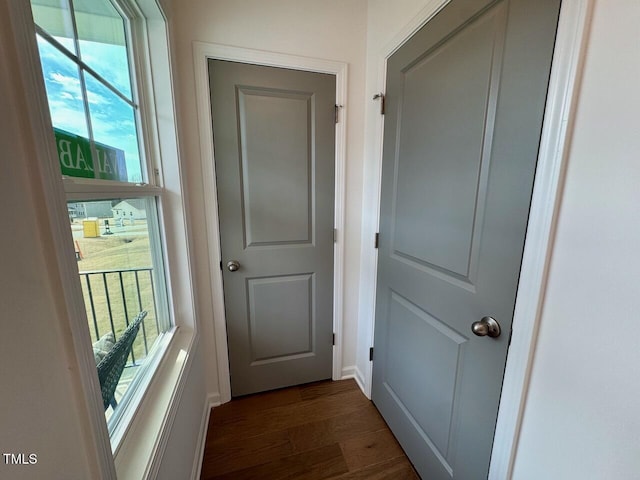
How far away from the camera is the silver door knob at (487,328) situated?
0.85m

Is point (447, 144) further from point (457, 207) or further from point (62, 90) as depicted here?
point (62, 90)

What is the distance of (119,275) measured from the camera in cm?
91

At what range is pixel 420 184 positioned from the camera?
1174 millimetres

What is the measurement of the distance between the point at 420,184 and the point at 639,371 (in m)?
0.85

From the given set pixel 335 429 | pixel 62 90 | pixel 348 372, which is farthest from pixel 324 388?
pixel 62 90

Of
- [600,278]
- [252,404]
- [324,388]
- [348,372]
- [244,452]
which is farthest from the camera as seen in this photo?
[348,372]

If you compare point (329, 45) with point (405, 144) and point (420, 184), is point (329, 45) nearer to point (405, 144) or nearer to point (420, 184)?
point (405, 144)

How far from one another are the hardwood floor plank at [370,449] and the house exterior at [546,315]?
74 centimetres

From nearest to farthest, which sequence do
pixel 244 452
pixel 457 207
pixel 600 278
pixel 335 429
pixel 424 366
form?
1. pixel 600 278
2. pixel 457 207
3. pixel 424 366
4. pixel 244 452
5. pixel 335 429

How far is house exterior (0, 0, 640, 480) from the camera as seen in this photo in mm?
355

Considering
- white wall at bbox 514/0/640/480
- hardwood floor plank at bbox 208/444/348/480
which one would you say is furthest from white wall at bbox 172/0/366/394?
white wall at bbox 514/0/640/480

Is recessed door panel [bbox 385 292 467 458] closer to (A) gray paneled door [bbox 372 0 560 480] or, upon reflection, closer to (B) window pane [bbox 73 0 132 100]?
(A) gray paneled door [bbox 372 0 560 480]

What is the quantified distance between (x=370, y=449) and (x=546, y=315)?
1.21m

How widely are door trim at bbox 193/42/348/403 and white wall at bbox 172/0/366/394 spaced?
3 centimetres
